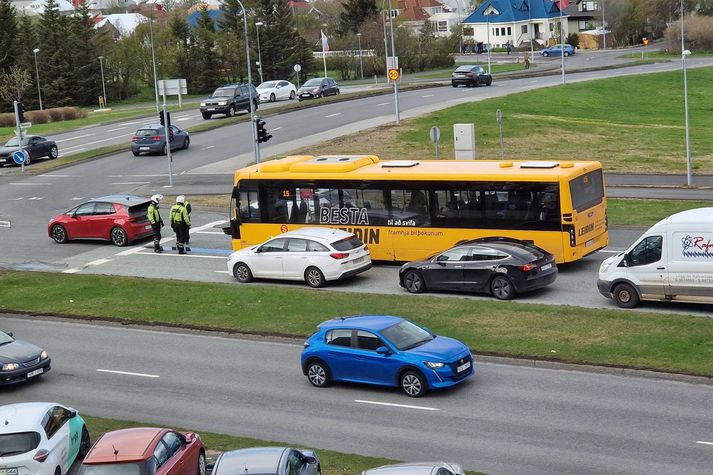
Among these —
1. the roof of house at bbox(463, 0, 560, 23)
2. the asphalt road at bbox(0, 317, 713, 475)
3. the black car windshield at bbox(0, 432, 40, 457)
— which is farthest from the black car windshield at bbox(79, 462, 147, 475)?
the roof of house at bbox(463, 0, 560, 23)

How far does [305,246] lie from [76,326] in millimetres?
6337

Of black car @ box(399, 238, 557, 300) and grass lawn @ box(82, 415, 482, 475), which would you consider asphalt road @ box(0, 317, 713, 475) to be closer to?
grass lawn @ box(82, 415, 482, 475)

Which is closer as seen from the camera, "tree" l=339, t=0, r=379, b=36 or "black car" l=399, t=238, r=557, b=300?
"black car" l=399, t=238, r=557, b=300

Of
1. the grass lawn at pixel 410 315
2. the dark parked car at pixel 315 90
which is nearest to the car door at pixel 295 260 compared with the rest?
the grass lawn at pixel 410 315

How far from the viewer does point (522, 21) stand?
142625mm

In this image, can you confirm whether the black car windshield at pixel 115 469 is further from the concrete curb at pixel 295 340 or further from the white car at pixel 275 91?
the white car at pixel 275 91

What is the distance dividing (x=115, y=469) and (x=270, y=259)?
1644cm

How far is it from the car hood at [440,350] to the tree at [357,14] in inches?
4007

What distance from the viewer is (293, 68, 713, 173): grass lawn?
5097cm

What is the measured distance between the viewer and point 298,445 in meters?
17.8

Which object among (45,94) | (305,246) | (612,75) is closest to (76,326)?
(305,246)

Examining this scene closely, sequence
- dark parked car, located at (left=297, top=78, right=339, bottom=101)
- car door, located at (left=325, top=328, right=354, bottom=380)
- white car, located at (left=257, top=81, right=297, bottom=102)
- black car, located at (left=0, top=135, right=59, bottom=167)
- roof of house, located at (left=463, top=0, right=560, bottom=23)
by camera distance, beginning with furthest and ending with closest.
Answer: roof of house, located at (left=463, top=0, right=560, bottom=23) → white car, located at (left=257, top=81, right=297, bottom=102) → dark parked car, located at (left=297, top=78, right=339, bottom=101) → black car, located at (left=0, top=135, right=59, bottom=167) → car door, located at (left=325, top=328, right=354, bottom=380)

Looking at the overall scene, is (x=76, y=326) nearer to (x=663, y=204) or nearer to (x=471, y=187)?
(x=471, y=187)

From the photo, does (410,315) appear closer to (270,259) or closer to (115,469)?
(270,259)
